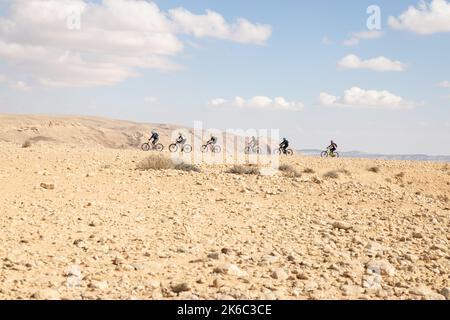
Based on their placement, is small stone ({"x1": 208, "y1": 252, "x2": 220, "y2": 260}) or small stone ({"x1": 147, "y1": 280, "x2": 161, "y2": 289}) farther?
small stone ({"x1": 208, "y1": 252, "x2": 220, "y2": 260})

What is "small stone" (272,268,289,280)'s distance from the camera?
251 inches

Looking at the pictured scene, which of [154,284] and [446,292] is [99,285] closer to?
[154,284]

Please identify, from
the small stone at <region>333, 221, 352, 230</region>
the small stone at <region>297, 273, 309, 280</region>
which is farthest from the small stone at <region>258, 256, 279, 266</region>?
the small stone at <region>333, 221, 352, 230</region>

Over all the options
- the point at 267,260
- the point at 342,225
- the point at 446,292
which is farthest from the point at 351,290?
the point at 342,225

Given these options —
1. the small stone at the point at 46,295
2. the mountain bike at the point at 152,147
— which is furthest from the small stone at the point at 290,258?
the mountain bike at the point at 152,147

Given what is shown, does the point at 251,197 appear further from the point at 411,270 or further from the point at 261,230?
the point at 411,270

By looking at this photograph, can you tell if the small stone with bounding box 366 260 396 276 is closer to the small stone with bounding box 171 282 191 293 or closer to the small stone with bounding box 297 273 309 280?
the small stone with bounding box 297 273 309 280

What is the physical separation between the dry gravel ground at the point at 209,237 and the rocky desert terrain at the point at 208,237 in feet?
0.07

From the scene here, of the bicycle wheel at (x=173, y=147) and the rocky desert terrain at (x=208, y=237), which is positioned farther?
the bicycle wheel at (x=173, y=147)

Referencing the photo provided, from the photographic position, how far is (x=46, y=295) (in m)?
5.47

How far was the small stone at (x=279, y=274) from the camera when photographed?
251 inches

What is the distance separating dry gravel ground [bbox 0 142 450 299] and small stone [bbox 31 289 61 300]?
0.5 inches

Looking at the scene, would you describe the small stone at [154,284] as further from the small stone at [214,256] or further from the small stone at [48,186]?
the small stone at [48,186]
